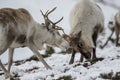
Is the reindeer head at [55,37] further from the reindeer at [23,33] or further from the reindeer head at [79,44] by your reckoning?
the reindeer head at [79,44]

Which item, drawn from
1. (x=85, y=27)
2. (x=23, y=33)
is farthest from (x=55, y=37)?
(x=23, y=33)

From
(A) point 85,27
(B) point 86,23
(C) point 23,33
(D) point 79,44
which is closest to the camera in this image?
(C) point 23,33

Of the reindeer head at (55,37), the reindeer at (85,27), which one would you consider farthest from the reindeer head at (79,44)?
the reindeer head at (55,37)

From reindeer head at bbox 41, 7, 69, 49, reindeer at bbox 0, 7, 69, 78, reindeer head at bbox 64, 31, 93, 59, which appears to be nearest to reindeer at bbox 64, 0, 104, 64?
reindeer head at bbox 64, 31, 93, 59

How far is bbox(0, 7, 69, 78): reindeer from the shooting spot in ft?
35.8

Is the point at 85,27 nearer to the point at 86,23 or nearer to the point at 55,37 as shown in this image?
the point at 86,23

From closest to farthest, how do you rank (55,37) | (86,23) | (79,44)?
(79,44)
(86,23)
(55,37)

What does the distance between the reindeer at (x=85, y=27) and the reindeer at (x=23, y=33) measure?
528 millimetres

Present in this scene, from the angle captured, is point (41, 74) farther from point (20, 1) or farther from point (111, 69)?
point (20, 1)

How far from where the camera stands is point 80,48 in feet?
41.5

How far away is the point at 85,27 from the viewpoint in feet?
42.9

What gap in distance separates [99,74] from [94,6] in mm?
4632

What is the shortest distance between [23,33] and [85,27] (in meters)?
2.37

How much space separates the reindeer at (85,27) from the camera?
41.6 ft
